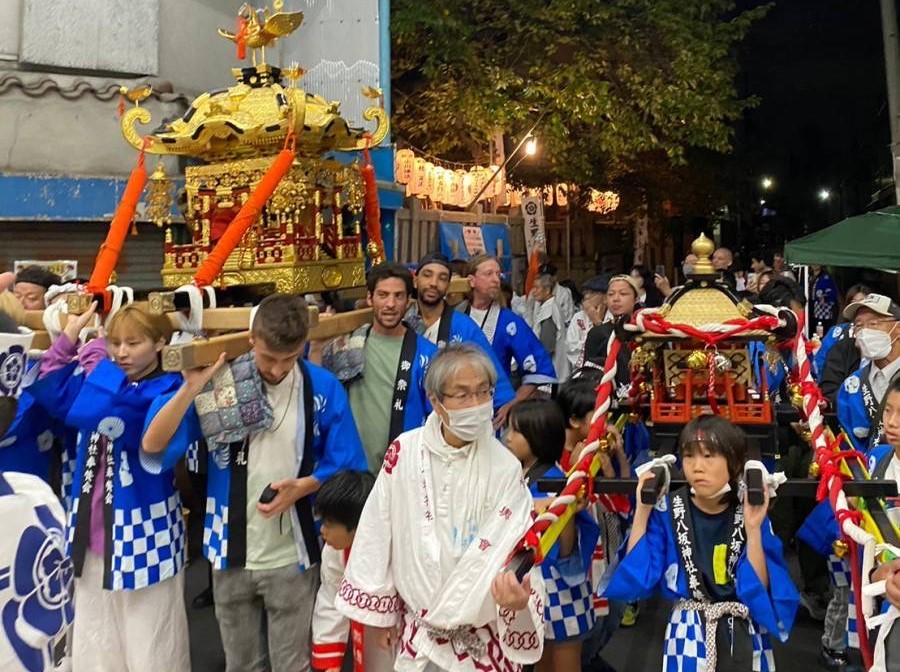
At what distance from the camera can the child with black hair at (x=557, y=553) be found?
10.7 feet

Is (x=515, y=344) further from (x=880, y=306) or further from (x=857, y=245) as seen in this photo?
(x=857, y=245)

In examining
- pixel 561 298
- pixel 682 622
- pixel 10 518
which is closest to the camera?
pixel 10 518

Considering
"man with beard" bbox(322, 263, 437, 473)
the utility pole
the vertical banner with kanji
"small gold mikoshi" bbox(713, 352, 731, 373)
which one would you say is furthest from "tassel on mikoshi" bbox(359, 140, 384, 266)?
the vertical banner with kanji

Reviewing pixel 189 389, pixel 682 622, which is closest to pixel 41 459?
pixel 189 389

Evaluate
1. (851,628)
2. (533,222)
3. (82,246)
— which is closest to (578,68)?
(533,222)

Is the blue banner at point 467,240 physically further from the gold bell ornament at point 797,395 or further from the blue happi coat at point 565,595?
the blue happi coat at point 565,595

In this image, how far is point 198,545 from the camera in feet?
18.8

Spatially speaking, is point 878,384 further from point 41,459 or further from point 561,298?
point 561,298

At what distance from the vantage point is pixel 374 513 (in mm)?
2670

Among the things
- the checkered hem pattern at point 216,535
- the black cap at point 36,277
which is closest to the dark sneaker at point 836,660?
the checkered hem pattern at point 216,535

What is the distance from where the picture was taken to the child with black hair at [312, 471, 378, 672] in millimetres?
3016

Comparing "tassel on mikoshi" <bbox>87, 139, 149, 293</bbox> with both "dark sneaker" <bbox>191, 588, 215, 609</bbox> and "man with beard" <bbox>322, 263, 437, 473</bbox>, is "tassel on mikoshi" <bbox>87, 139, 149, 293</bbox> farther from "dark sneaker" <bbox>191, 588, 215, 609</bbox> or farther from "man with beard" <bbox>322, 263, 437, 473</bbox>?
"dark sneaker" <bbox>191, 588, 215, 609</bbox>

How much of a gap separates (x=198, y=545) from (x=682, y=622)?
153 inches

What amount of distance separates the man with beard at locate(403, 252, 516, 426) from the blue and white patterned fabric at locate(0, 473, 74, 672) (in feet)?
9.79
